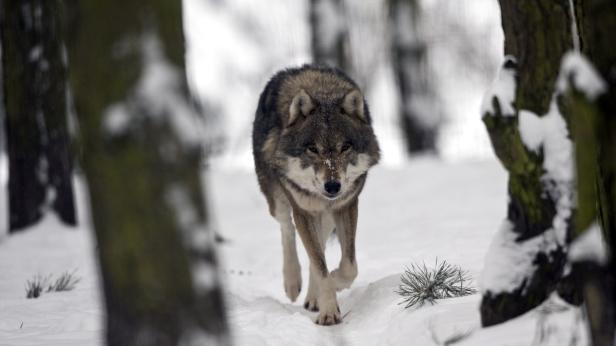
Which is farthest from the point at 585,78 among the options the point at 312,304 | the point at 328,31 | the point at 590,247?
the point at 328,31

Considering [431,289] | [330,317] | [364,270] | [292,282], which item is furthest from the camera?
[364,270]

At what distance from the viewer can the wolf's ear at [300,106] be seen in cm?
572

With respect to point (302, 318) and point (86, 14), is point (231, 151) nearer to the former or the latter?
point (302, 318)

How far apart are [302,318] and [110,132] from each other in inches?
103

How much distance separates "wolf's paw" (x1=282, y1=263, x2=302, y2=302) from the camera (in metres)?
6.10

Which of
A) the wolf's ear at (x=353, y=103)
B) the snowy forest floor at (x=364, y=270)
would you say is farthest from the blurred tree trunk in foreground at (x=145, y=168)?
the wolf's ear at (x=353, y=103)

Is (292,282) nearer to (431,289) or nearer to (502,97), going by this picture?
(431,289)

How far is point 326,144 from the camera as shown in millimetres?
5652

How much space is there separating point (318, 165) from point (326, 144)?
18 centimetres

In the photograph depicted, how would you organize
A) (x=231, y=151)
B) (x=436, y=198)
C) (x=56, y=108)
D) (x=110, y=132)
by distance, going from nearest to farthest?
1. (x=110, y=132)
2. (x=56, y=108)
3. (x=436, y=198)
4. (x=231, y=151)

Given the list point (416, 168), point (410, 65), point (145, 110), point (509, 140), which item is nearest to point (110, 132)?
point (145, 110)

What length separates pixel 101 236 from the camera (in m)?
2.91

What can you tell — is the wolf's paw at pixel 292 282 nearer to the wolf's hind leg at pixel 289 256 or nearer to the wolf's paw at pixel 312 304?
the wolf's hind leg at pixel 289 256

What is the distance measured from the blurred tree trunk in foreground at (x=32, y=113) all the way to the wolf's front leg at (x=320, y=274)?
410 centimetres
